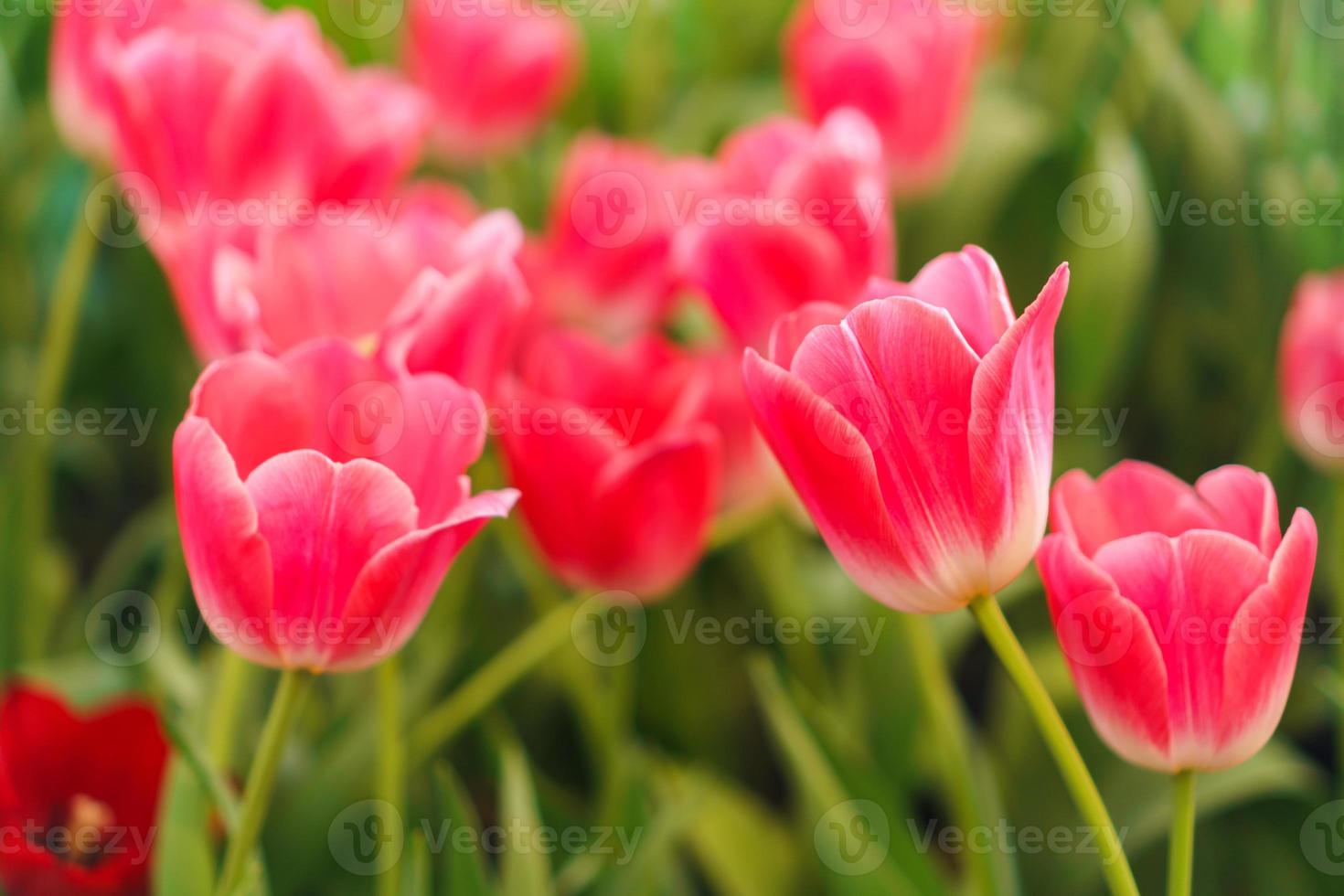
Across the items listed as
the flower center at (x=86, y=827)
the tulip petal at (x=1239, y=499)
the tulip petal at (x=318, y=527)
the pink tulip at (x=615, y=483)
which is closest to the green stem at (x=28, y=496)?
the flower center at (x=86, y=827)

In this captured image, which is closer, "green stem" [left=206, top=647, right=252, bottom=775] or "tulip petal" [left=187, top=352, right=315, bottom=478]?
"tulip petal" [left=187, top=352, right=315, bottom=478]

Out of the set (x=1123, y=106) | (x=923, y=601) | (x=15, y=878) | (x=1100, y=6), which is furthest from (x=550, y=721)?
(x=1100, y=6)

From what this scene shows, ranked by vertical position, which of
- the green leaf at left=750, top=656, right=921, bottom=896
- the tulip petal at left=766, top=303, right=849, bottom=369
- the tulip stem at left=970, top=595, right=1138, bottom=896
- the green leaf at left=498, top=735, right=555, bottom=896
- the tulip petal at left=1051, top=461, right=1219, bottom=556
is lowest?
the green leaf at left=750, top=656, right=921, bottom=896

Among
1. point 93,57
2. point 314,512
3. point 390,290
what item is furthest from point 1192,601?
point 93,57

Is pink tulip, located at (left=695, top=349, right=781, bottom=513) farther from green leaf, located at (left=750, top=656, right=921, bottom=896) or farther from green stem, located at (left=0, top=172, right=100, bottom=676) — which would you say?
green stem, located at (left=0, top=172, right=100, bottom=676)

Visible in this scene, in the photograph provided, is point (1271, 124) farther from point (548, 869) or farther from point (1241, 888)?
point (548, 869)

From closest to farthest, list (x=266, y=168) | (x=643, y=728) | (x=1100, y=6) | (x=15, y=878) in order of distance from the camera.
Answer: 1. (x=15, y=878)
2. (x=266, y=168)
3. (x=643, y=728)
4. (x=1100, y=6)

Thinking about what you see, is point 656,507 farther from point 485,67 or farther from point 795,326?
point 485,67

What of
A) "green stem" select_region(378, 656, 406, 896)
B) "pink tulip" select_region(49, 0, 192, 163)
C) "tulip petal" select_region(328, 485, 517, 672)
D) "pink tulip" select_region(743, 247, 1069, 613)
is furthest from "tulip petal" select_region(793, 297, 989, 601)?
"pink tulip" select_region(49, 0, 192, 163)
